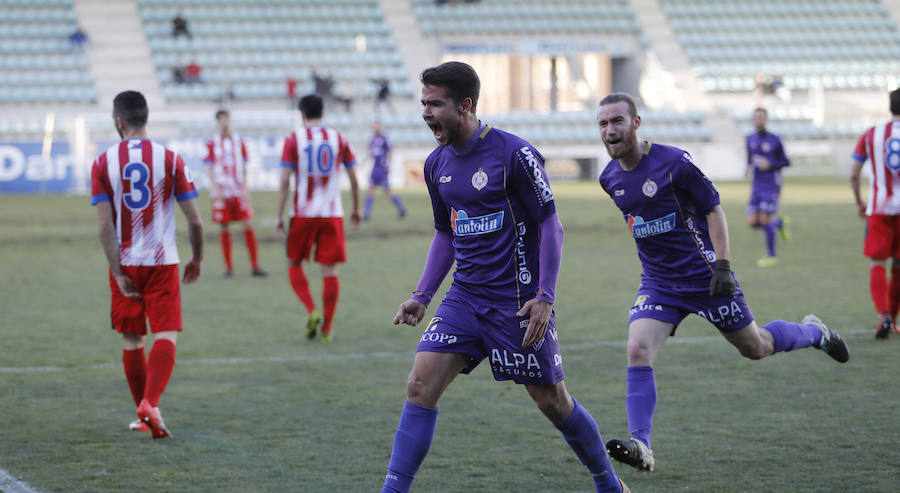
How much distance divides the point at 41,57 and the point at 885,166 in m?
33.4

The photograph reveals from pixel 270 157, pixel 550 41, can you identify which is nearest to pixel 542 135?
pixel 550 41

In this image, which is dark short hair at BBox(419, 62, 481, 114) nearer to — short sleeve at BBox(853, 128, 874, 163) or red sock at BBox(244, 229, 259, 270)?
short sleeve at BBox(853, 128, 874, 163)

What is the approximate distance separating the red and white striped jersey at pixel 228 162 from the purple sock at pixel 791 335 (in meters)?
9.15

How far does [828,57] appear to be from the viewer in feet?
146

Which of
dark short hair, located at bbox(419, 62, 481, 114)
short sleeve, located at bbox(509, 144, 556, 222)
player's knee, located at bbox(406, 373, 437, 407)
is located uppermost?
dark short hair, located at bbox(419, 62, 481, 114)

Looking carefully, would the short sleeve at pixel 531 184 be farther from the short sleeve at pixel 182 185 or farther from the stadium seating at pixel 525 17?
the stadium seating at pixel 525 17

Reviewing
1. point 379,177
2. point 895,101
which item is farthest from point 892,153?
point 379,177

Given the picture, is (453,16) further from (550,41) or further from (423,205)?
(423,205)

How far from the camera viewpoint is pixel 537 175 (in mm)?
4148

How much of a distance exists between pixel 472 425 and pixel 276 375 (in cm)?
201

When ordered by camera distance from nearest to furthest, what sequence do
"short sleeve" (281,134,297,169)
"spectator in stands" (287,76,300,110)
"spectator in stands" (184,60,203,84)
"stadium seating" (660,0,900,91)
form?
"short sleeve" (281,134,297,169), "spectator in stands" (287,76,300,110), "spectator in stands" (184,60,203,84), "stadium seating" (660,0,900,91)

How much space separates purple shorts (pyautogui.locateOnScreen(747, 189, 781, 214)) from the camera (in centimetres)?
1450

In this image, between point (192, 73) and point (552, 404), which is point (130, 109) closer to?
point (552, 404)

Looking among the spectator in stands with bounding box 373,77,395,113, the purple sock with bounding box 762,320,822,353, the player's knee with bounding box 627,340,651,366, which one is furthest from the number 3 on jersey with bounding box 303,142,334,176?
the spectator in stands with bounding box 373,77,395,113
